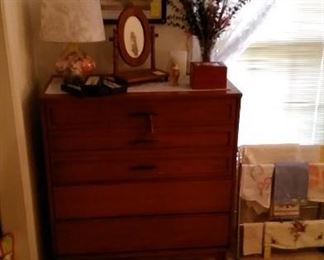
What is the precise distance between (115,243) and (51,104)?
76 centimetres

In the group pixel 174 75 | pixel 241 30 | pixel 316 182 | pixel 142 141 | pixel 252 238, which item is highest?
pixel 241 30

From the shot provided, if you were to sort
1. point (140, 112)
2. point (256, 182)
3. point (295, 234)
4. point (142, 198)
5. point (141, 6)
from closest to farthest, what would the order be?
1. point (140, 112)
2. point (142, 198)
3. point (141, 6)
4. point (256, 182)
5. point (295, 234)

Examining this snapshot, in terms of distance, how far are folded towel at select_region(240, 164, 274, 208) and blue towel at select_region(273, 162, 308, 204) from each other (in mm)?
37

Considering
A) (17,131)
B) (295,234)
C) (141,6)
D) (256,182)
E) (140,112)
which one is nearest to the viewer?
(17,131)

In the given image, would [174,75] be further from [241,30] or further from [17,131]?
[17,131]

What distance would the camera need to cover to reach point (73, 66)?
1947 mm

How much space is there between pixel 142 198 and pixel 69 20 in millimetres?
876

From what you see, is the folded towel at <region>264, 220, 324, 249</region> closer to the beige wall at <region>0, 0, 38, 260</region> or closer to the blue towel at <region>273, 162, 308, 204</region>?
the blue towel at <region>273, 162, 308, 204</region>

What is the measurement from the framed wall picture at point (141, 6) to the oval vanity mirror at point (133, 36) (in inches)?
5.2

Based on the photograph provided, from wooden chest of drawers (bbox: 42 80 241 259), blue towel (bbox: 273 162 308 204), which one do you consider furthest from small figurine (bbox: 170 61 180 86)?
blue towel (bbox: 273 162 308 204)

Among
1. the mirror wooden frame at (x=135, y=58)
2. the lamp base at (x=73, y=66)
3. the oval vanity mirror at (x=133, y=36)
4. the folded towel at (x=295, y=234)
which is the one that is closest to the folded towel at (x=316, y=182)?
the folded towel at (x=295, y=234)

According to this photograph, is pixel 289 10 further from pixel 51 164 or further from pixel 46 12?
pixel 51 164

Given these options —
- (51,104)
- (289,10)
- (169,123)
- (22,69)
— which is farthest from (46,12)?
(289,10)

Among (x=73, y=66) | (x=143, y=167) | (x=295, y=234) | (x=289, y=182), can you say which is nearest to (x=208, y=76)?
(x=143, y=167)
